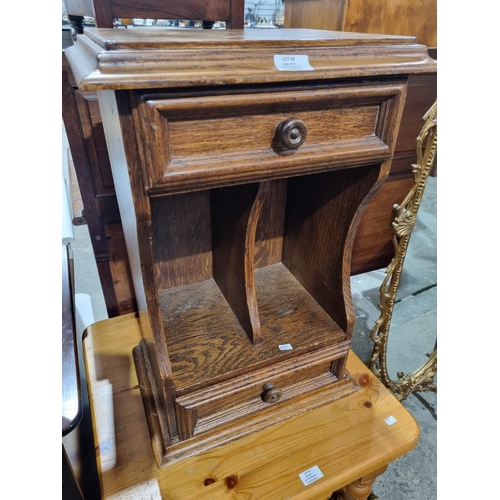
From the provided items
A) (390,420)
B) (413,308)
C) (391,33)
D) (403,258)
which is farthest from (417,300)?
(391,33)

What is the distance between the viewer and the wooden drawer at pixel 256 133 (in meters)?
0.41

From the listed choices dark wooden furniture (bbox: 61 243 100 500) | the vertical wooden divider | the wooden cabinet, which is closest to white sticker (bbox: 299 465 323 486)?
the wooden cabinet

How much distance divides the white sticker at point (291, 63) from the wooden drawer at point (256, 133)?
0.03 meters

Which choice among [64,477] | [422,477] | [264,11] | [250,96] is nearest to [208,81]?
[250,96]

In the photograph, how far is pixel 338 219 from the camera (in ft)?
2.28

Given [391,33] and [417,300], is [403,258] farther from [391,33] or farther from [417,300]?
[417,300]

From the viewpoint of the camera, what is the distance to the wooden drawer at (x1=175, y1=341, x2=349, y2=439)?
64cm

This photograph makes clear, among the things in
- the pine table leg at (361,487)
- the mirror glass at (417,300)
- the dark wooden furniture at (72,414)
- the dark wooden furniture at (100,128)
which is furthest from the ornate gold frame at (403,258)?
the dark wooden furniture at (72,414)

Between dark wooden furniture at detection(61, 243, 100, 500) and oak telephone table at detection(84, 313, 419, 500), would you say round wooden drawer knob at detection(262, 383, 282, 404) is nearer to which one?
oak telephone table at detection(84, 313, 419, 500)

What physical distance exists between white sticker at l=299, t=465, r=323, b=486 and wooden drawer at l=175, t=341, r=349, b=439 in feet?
0.37

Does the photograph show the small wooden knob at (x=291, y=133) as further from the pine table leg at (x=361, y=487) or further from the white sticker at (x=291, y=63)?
the pine table leg at (x=361, y=487)

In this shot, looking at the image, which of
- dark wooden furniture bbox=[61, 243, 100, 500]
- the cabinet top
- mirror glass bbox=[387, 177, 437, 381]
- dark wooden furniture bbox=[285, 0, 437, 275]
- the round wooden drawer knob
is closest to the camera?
the cabinet top

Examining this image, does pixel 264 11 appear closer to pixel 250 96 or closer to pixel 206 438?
pixel 250 96

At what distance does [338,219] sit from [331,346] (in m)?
0.24
